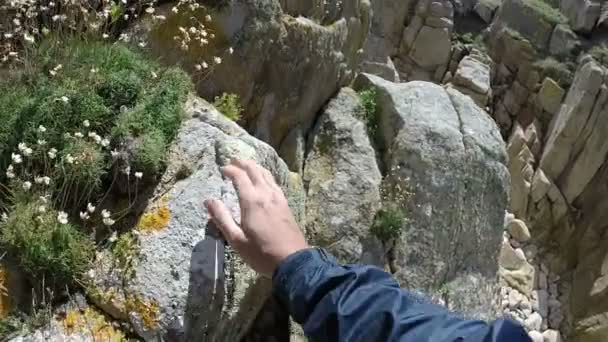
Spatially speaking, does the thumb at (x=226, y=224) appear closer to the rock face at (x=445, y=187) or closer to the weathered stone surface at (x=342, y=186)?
the weathered stone surface at (x=342, y=186)

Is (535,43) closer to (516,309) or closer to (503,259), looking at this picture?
(503,259)

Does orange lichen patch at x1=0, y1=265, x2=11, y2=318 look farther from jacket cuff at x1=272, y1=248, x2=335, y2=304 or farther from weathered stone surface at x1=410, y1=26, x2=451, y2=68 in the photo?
weathered stone surface at x1=410, y1=26, x2=451, y2=68

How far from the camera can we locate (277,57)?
7340 millimetres

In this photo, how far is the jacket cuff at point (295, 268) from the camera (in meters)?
2.02

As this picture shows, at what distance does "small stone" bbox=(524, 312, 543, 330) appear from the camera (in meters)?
17.2

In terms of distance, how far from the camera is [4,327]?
11.6ft

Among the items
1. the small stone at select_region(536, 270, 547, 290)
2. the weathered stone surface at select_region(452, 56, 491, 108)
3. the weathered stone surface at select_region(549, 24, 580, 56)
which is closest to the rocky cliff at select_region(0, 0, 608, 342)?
the small stone at select_region(536, 270, 547, 290)

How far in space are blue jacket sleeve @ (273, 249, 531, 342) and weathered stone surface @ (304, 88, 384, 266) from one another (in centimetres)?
529

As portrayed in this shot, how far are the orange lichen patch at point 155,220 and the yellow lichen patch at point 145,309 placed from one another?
1.56 feet

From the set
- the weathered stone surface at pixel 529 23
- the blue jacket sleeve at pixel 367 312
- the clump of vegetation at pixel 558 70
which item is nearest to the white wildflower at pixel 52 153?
the blue jacket sleeve at pixel 367 312

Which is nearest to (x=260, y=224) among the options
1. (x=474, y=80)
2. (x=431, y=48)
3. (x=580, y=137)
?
(x=580, y=137)

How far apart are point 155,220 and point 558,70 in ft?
64.2

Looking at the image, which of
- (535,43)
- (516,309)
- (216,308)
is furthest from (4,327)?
(535,43)

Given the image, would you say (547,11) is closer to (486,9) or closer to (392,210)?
(486,9)
